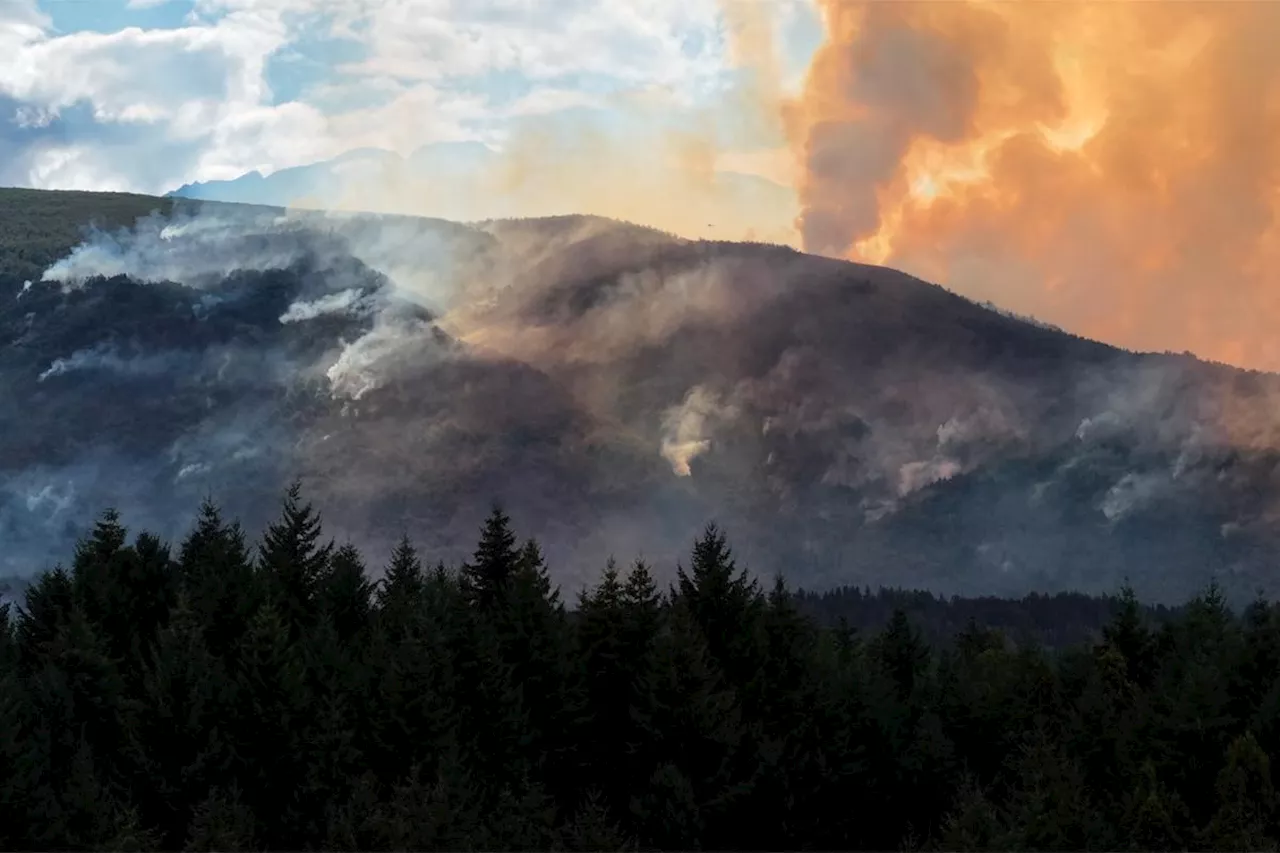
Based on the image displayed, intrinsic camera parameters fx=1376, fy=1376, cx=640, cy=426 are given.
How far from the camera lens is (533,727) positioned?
2373 inches

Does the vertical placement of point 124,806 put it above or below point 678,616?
below

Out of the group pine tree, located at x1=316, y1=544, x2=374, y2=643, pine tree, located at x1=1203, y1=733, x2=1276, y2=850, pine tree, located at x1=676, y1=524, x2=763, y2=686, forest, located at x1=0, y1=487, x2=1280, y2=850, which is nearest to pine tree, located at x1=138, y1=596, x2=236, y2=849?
forest, located at x1=0, y1=487, x2=1280, y2=850

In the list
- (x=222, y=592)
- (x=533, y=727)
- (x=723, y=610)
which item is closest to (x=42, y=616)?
(x=222, y=592)

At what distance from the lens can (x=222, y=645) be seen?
6738cm

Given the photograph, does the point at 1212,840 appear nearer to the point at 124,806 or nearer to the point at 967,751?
the point at 967,751

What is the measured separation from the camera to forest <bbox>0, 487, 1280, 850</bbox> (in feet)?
159

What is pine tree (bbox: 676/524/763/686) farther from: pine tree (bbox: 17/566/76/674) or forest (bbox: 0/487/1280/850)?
pine tree (bbox: 17/566/76/674)

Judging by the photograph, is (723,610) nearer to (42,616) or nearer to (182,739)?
(182,739)

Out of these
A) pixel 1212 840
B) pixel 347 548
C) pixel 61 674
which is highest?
pixel 347 548

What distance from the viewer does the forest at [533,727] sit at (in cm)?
4850

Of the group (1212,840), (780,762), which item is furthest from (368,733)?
(1212,840)

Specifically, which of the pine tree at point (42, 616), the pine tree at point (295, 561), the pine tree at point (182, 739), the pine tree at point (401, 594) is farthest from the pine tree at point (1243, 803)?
the pine tree at point (42, 616)

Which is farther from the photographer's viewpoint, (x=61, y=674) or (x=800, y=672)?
(x=800, y=672)

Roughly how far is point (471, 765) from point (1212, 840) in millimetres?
28623
